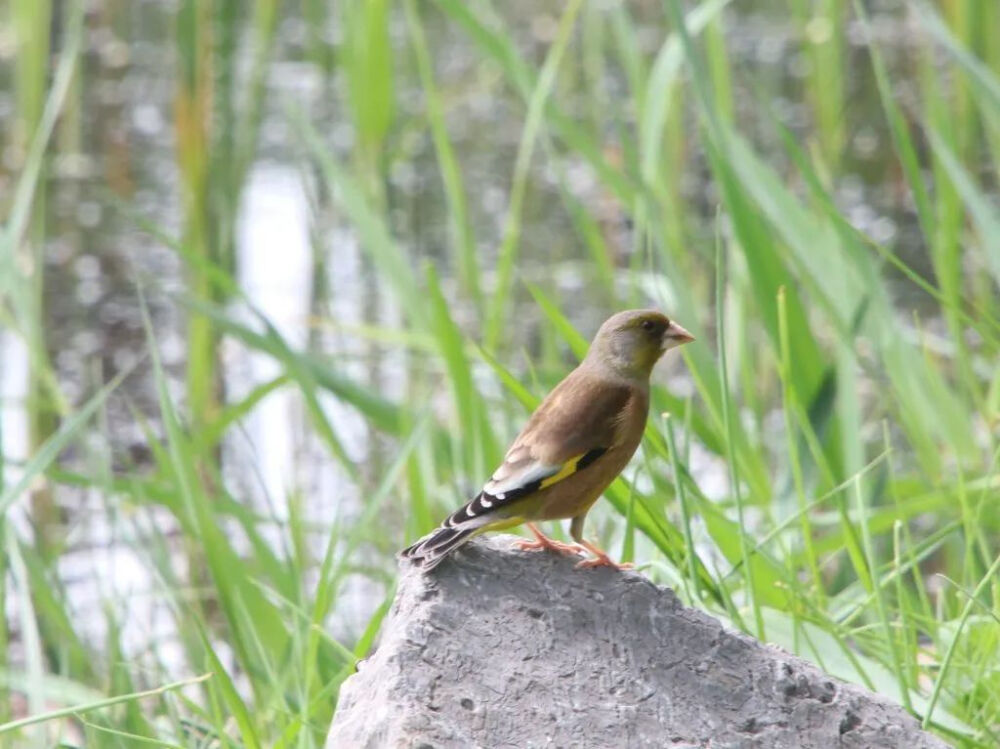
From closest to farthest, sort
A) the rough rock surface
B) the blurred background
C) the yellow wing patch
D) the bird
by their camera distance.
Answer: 1. the rough rock surface
2. the bird
3. the yellow wing patch
4. the blurred background

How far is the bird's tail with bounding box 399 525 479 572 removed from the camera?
222 cm

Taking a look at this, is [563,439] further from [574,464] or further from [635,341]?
[635,341]

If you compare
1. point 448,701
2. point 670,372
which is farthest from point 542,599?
point 670,372

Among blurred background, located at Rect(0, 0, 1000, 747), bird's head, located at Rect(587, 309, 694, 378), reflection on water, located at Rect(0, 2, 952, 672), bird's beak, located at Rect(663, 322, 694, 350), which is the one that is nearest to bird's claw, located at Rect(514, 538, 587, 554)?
blurred background, located at Rect(0, 0, 1000, 747)

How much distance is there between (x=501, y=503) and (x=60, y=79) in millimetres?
2668

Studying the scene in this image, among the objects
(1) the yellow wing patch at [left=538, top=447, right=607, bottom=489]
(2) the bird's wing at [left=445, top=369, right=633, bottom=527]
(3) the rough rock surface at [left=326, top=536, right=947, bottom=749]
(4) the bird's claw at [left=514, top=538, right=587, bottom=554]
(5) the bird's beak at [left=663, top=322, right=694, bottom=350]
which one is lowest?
(3) the rough rock surface at [left=326, top=536, right=947, bottom=749]

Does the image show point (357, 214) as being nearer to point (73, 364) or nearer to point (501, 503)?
point (501, 503)

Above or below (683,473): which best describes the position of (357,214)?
above

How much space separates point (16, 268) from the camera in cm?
379

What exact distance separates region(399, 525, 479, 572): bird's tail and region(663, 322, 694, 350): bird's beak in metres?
0.62

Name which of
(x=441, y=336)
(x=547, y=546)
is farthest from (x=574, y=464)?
(x=441, y=336)

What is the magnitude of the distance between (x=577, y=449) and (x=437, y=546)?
13.4 inches

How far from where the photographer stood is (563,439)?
8.18 feet

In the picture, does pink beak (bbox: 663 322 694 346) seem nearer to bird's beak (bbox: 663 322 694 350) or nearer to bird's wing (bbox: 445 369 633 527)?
bird's beak (bbox: 663 322 694 350)
